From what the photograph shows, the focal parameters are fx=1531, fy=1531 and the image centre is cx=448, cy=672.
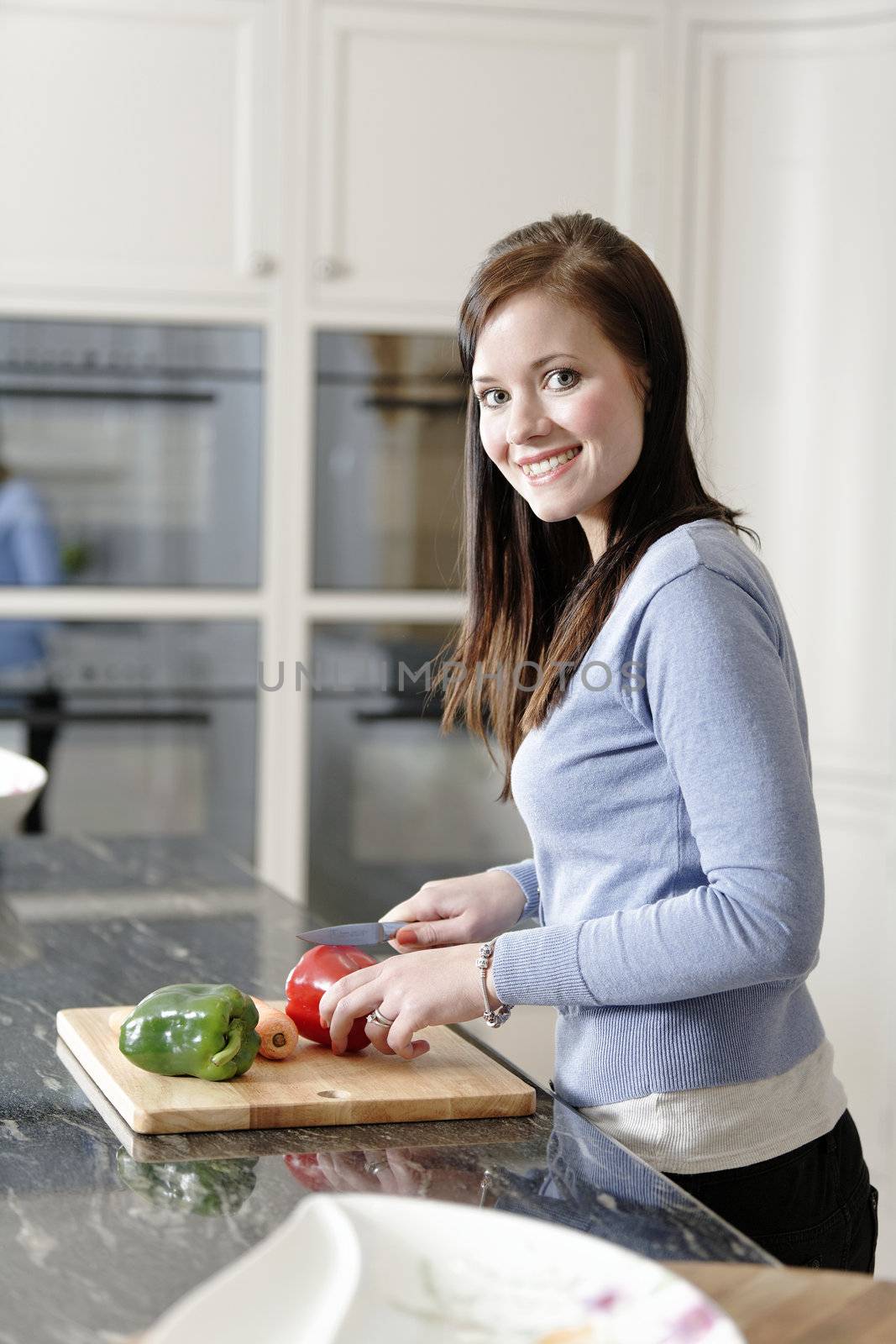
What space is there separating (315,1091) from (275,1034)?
7 cm

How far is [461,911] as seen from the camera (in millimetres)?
1296

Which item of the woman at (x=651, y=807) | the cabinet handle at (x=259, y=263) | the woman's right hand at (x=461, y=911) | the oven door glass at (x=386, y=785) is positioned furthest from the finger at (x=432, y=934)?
the cabinet handle at (x=259, y=263)

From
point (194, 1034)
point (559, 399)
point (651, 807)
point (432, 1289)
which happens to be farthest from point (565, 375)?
point (432, 1289)

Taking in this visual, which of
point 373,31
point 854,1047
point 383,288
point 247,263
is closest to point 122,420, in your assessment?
point 247,263

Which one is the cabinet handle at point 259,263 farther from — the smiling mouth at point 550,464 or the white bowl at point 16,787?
the smiling mouth at point 550,464

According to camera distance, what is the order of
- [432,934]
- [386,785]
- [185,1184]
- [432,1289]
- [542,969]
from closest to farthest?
1. [432,1289]
2. [185,1184]
3. [542,969]
4. [432,934]
5. [386,785]

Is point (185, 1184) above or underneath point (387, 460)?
underneath

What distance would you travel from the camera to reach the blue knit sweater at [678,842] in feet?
3.11

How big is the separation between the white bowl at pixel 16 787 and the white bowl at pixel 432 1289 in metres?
0.90

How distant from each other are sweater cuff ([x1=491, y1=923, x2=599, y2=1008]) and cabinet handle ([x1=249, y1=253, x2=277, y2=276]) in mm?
2022

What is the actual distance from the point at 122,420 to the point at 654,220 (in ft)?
3.53

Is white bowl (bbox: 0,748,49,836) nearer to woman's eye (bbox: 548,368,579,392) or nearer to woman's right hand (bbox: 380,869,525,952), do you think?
woman's right hand (bbox: 380,869,525,952)

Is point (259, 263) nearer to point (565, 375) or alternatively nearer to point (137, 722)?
point (137, 722)

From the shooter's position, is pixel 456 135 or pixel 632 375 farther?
pixel 456 135
